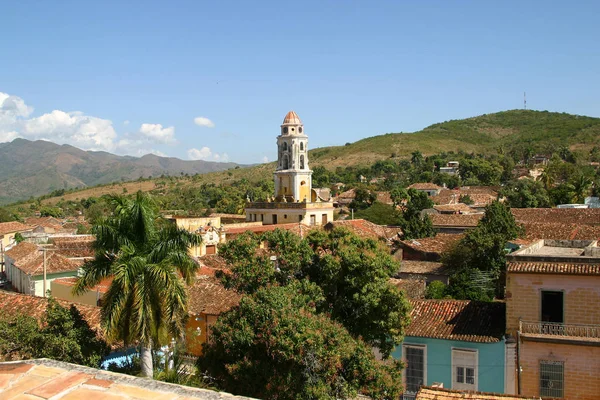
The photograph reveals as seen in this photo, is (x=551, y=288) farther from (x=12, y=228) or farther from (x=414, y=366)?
(x=12, y=228)

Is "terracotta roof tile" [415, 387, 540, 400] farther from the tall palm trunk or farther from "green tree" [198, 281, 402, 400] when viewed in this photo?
the tall palm trunk

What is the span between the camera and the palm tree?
1125 cm

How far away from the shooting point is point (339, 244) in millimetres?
13906

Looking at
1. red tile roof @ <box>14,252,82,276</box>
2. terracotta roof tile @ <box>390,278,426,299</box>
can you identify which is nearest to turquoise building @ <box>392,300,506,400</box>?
terracotta roof tile @ <box>390,278,426,299</box>

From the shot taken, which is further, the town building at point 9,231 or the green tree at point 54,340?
the town building at point 9,231

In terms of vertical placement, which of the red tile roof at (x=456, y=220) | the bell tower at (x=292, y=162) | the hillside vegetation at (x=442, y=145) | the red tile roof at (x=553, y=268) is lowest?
the red tile roof at (x=456, y=220)

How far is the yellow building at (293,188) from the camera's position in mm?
40688

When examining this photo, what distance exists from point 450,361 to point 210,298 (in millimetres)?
7432

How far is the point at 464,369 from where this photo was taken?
1495 cm

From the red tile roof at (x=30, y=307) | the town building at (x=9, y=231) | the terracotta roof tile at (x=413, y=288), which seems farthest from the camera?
the town building at (x=9, y=231)

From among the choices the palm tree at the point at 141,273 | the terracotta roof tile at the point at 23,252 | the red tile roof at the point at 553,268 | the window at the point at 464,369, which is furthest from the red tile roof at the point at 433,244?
the palm tree at the point at 141,273

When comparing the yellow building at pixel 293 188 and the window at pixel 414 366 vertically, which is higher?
the yellow building at pixel 293 188

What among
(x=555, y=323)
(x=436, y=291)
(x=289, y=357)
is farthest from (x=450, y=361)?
(x=436, y=291)

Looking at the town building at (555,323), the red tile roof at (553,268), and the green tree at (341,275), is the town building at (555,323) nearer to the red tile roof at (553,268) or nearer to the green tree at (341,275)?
the red tile roof at (553,268)
